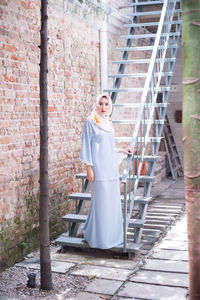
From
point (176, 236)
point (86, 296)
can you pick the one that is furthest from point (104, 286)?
point (176, 236)

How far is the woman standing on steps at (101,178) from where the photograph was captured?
5172 millimetres

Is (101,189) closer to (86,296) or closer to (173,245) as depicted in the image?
(173,245)

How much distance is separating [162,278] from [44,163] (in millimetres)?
1629

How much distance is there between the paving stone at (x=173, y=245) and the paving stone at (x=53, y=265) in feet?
4.03

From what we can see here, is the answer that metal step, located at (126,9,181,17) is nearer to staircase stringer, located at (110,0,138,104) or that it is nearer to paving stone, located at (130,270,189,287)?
→ staircase stringer, located at (110,0,138,104)

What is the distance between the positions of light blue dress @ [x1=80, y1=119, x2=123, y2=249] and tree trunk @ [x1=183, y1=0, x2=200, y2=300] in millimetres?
2922

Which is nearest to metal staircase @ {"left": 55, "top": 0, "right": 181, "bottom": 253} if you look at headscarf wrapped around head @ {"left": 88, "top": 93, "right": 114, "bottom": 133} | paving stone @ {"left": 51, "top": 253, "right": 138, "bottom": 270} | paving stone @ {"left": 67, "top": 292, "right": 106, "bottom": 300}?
paving stone @ {"left": 51, "top": 253, "right": 138, "bottom": 270}

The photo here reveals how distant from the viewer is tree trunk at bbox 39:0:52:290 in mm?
4031

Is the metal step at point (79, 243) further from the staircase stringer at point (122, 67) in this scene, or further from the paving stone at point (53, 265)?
the staircase stringer at point (122, 67)

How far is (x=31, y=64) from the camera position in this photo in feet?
17.7

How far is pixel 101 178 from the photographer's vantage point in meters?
5.20

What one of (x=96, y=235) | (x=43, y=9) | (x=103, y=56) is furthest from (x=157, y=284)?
(x=103, y=56)

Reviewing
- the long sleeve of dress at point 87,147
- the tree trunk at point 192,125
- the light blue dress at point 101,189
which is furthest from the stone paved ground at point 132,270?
the tree trunk at point 192,125

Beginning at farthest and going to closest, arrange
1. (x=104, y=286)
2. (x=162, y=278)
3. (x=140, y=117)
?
1. (x=140, y=117)
2. (x=162, y=278)
3. (x=104, y=286)
